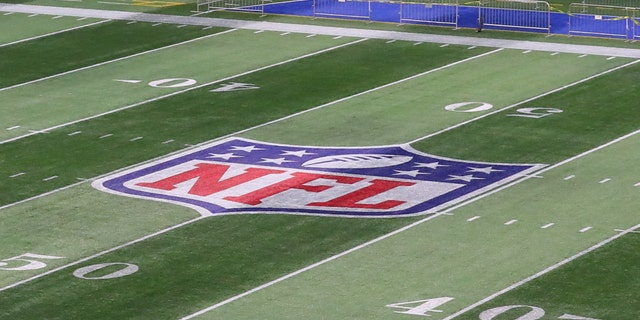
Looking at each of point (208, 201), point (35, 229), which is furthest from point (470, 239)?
point (35, 229)

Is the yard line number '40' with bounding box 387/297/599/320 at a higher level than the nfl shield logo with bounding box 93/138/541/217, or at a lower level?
→ lower

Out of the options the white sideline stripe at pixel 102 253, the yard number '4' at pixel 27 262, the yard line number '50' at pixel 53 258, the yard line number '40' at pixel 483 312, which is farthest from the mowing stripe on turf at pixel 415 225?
the yard number '4' at pixel 27 262

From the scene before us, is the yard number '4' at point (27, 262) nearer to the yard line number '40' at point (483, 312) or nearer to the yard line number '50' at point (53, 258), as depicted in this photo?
the yard line number '50' at point (53, 258)

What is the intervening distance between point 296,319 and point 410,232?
268 inches

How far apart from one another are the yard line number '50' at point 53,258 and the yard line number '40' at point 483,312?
20.4 feet

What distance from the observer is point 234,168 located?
4509 centimetres

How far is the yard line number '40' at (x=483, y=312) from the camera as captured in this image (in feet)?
108

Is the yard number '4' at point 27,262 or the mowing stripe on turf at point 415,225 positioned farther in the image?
the yard number '4' at point 27,262

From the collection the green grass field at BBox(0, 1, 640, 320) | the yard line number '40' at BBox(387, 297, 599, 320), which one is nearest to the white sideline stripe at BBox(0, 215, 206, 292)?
the green grass field at BBox(0, 1, 640, 320)

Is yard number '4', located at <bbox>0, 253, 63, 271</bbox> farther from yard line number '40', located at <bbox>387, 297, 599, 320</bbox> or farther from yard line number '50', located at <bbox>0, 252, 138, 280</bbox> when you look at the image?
yard line number '40', located at <bbox>387, 297, 599, 320</bbox>

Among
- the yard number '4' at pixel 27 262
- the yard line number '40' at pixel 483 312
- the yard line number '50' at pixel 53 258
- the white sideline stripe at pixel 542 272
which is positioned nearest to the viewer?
the yard line number '40' at pixel 483 312

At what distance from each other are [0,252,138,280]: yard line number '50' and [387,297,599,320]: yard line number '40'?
245 inches

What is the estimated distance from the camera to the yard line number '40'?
3278 centimetres

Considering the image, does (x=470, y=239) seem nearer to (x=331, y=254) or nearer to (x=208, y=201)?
(x=331, y=254)
